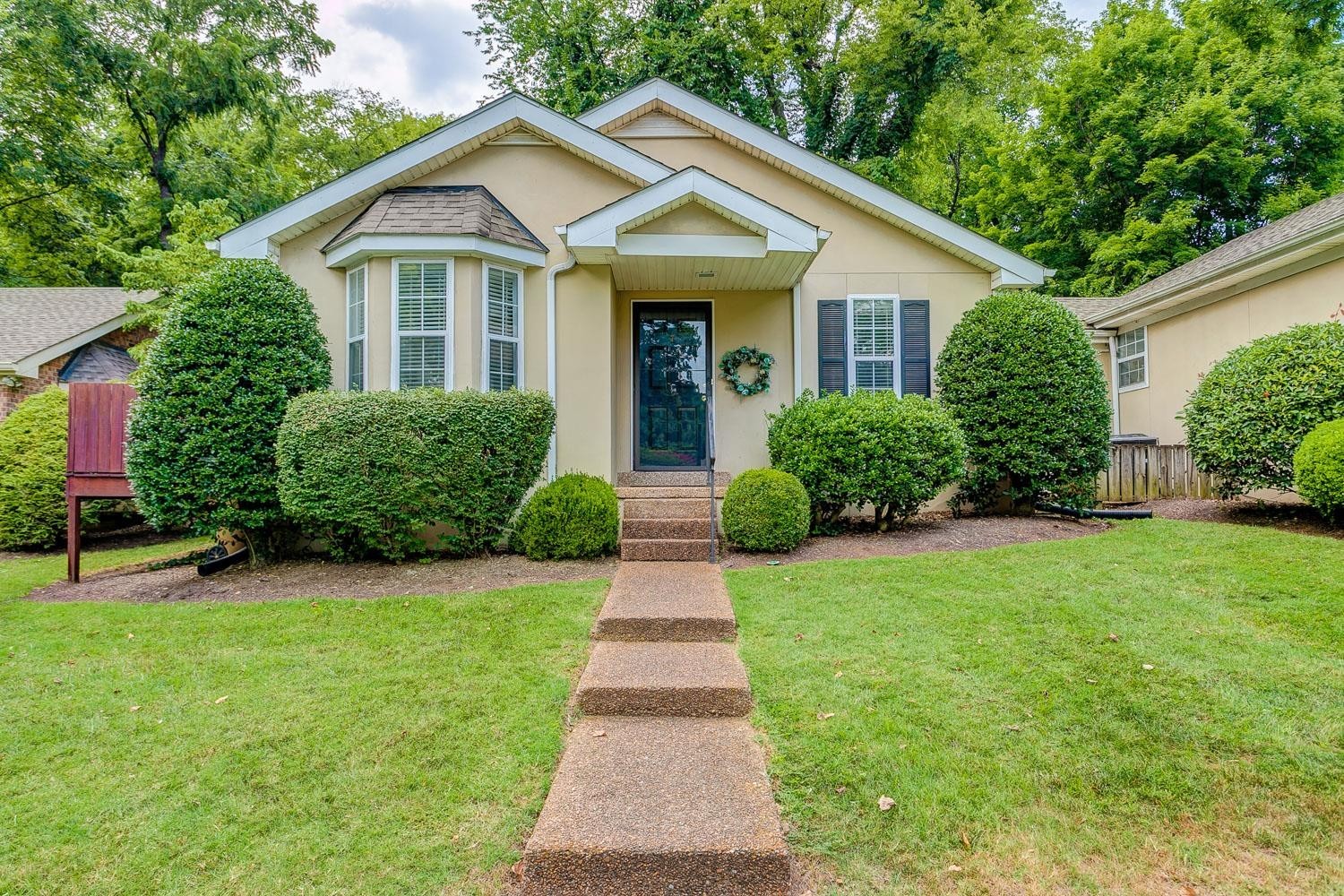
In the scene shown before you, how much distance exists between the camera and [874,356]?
26.9 feet

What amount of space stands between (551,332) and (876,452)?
153 inches

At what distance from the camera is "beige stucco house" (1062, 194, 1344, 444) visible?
313 inches

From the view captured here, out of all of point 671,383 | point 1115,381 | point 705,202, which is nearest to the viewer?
point 705,202

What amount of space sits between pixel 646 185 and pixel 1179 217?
16.3m

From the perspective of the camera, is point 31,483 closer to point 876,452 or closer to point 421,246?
point 421,246

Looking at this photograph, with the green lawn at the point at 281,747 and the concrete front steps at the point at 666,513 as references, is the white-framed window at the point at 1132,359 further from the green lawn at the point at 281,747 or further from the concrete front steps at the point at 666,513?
the green lawn at the point at 281,747

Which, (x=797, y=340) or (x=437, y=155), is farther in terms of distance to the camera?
(x=797, y=340)

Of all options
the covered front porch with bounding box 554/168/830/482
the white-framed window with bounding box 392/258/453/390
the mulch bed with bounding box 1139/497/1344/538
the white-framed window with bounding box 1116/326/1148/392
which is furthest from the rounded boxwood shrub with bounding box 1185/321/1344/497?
the white-framed window with bounding box 392/258/453/390

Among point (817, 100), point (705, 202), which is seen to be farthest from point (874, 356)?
point (817, 100)

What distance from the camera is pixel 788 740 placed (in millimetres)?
2850

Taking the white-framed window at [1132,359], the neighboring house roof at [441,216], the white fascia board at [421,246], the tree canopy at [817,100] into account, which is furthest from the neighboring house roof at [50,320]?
the white-framed window at [1132,359]

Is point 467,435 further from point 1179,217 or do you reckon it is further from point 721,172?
point 1179,217

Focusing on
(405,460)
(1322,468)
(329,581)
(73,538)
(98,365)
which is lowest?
(329,581)

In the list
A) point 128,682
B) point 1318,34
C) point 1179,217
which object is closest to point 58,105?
point 128,682
